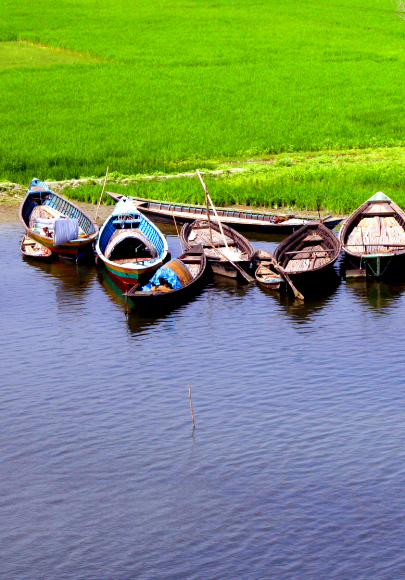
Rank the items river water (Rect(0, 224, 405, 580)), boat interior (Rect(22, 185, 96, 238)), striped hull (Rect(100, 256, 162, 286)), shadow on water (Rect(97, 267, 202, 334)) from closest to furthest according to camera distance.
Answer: river water (Rect(0, 224, 405, 580))
shadow on water (Rect(97, 267, 202, 334))
striped hull (Rect(100, 256, 162, 286))
boat interior (Rect(22, 185, 96, 238))

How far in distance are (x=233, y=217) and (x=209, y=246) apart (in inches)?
182

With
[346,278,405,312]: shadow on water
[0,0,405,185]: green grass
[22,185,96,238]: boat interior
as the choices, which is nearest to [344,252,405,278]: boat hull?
[346,278,405,312]: shadow on water

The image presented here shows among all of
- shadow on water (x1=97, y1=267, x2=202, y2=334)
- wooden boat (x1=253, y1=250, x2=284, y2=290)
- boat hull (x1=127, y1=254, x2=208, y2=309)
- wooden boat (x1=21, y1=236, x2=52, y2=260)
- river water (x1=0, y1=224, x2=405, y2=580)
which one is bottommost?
river water (x1=0, y1=224, x2=405, y2=580)

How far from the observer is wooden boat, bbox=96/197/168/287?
25312mm

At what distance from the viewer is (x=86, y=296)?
84.1 feet

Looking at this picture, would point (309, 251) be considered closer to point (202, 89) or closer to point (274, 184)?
point (274, 184)

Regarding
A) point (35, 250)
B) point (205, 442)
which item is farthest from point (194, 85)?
→ point (205, 442)

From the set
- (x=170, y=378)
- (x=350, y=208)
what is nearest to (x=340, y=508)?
(x=170, y=378)

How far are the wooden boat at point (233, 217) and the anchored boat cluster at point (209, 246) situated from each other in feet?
0.16

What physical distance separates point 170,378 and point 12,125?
35.1 metres

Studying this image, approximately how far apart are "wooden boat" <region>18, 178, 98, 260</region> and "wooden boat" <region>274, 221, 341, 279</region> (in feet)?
22.6

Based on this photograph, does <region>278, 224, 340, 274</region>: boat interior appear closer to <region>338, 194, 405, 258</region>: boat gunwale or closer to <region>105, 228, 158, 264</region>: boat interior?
<region>338, 194, 405, 258</region>: boat gunwale

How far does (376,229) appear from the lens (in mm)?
28734

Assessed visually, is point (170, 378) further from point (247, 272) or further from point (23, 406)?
point (247, 272)
